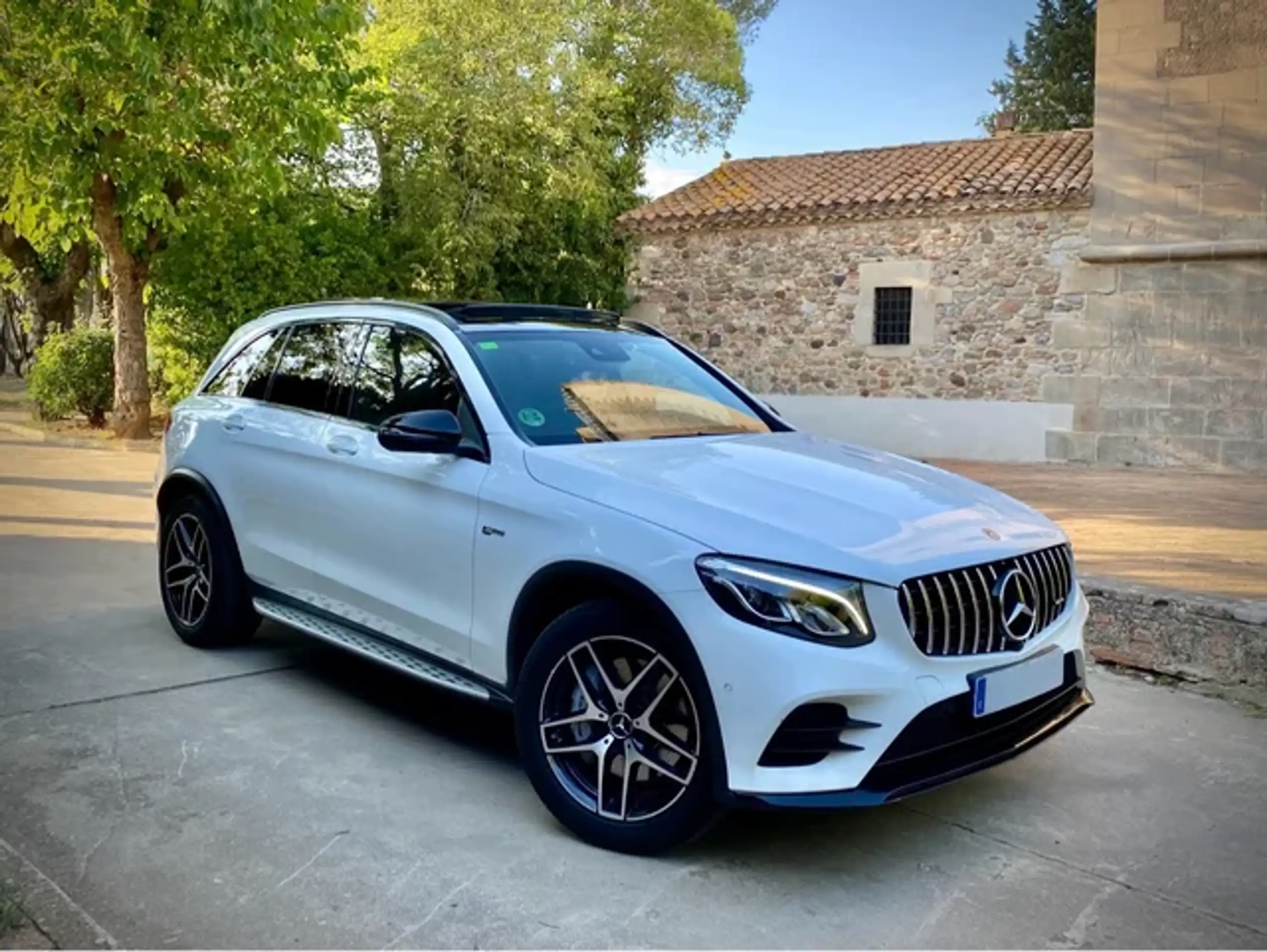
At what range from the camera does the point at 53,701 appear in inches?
187

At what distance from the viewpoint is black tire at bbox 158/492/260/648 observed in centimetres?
536

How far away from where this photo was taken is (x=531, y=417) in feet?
13.4

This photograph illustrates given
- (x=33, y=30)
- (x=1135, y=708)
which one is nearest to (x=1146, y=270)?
(x=1135, y=708)

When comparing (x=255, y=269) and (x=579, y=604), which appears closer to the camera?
(x=579, y=604)

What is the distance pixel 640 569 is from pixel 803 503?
0.57 meters

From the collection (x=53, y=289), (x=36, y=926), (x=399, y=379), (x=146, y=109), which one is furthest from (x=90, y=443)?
(x=36, y=926)

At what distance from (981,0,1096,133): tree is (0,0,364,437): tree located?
106ft

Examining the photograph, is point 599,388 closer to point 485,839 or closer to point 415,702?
point 415,702

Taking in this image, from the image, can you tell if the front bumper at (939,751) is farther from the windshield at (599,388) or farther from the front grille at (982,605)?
the windshield at (599,388)

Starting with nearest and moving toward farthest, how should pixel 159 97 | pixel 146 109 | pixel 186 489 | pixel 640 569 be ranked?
pixel 640 569 → pixel 186 489 → pixel 146 109 → pixel 159 97

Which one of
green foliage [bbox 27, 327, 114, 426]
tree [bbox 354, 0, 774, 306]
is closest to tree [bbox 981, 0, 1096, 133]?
tree [bbox 354, 0, 774, 306]

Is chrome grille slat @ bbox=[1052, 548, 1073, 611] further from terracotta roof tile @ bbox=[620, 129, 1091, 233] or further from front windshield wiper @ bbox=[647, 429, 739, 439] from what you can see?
terracotta roof tile @ bbox=[620, 129, 1091, 233]

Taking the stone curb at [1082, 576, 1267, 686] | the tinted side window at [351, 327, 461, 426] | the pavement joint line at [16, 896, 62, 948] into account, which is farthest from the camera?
the stone curb at [1082, 576, 1267, 686]

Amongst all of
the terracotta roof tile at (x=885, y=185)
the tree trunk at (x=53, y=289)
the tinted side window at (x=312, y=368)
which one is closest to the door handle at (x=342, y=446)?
the tinted side window at (x=312, y=368)
